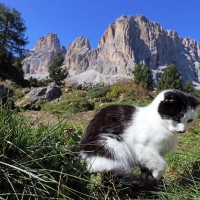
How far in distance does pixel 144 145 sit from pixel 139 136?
10 centimetres

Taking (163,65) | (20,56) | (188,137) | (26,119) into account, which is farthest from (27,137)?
(163,65)

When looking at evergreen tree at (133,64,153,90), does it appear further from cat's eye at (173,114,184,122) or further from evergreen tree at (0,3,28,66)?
cat's eye at (173,114,184,122)

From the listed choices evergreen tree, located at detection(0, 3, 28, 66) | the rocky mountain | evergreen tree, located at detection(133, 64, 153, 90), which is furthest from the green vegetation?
the rocky mountain

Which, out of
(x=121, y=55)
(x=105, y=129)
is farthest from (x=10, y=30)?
(x=121, y=55)

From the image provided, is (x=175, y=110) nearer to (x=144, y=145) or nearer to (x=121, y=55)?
(x=144, y=145)

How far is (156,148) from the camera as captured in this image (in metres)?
3.23

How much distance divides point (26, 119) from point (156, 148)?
4.19 feet

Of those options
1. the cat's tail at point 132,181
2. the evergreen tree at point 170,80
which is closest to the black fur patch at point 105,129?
the cat's tail at point 132,181

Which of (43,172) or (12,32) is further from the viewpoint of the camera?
(12,32)

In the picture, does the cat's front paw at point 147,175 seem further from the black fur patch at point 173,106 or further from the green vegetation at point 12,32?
the green vegetation at point 12,32

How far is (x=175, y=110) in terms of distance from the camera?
3.40 metres

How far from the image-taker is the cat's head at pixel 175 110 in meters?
3.35

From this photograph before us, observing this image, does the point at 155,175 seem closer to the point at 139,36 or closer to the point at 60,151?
the point at 60,151

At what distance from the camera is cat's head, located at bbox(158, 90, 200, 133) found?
3.35 m
